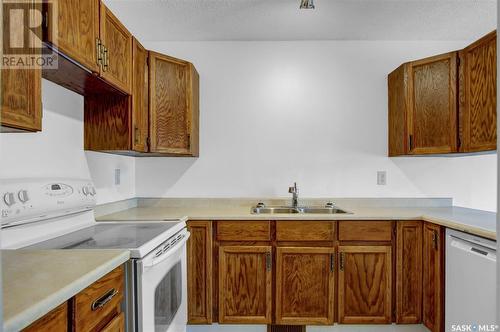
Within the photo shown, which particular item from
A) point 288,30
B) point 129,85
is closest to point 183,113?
point 129,85

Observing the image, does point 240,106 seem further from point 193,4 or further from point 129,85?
point 129,85

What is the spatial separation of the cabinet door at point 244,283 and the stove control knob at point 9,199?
121 cm

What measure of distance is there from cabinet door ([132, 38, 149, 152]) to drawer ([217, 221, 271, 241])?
2.49 ft

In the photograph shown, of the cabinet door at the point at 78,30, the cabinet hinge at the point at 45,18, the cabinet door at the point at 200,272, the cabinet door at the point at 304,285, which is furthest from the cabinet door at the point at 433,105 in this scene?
the cabinet hinge at the point at 45,18

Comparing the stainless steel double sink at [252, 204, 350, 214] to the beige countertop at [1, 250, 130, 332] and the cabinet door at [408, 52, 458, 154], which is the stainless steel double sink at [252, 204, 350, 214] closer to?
the cabinet door at [408, 52, 458, 154]

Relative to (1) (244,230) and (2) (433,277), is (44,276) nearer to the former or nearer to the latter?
(1) (244,230)

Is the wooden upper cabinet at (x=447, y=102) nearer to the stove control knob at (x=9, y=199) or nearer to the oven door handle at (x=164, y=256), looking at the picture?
the oven door handle at (x=164, y=256)

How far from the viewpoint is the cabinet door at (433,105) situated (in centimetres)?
206

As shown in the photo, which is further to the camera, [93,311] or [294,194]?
[294,194]

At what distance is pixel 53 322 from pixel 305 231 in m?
1.53

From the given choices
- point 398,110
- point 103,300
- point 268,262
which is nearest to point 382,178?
point 398,110

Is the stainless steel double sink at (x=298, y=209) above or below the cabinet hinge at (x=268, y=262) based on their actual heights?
above

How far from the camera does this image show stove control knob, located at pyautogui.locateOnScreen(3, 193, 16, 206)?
1.18 meters

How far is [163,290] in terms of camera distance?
145 cm
